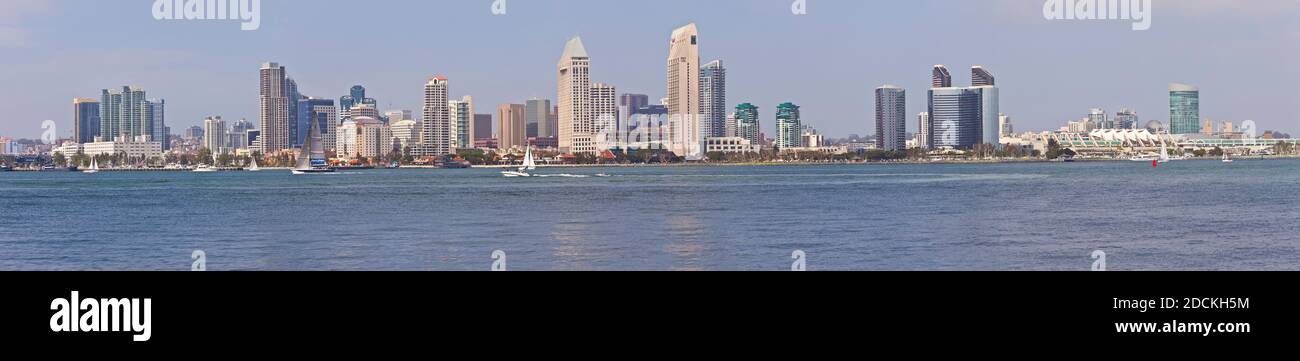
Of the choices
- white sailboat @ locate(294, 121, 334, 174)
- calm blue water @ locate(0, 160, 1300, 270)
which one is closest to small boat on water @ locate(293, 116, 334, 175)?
white sailboat @ locate(294, 121, 334, 174)

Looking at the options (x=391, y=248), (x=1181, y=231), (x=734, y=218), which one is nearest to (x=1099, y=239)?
(x=1181, y=231)

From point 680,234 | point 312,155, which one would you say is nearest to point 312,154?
point 312,155

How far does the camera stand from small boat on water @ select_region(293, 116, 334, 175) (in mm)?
174875

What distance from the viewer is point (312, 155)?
180 m

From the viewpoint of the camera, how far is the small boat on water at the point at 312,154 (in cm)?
17488

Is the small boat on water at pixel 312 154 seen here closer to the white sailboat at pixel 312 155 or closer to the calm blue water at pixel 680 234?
the white sailboat at pixel 312 155

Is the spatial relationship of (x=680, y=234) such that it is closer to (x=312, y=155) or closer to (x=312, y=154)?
(x=312, y=155)

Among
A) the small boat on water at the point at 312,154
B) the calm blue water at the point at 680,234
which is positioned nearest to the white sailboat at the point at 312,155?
the small boat on water at the point at 312,154

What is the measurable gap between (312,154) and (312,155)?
7.7 inches

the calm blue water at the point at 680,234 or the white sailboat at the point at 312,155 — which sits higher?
the white sailboat at the point at 312,155

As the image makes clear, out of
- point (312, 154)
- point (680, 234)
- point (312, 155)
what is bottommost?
point (680, 234)
